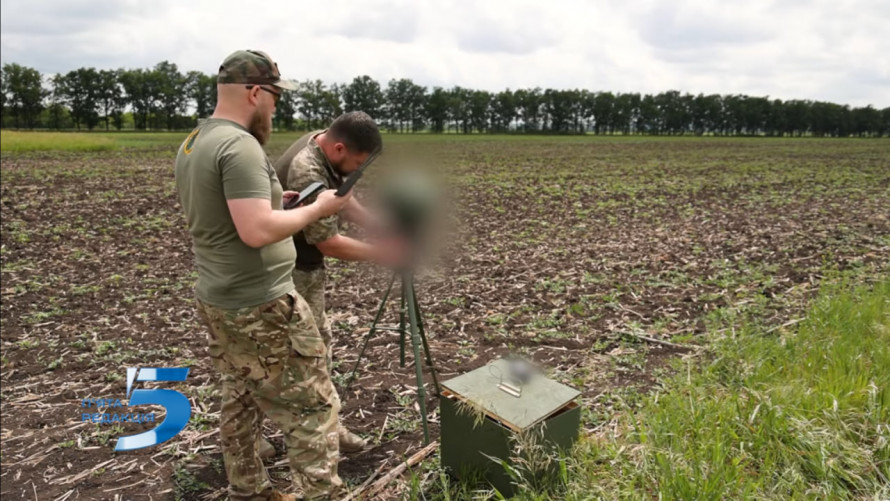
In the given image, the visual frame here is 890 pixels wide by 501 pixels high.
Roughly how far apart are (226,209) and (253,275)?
1.06 ft

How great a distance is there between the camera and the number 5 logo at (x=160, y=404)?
3861 mm

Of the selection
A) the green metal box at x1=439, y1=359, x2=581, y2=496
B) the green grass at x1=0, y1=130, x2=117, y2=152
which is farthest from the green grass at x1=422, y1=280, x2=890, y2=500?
the green grass at x1=0, y1=130, x2=117, y2=152

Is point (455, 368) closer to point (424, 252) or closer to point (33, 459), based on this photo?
point (424, 252)

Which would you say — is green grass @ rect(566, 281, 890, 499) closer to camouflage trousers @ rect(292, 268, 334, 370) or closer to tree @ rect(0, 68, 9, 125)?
camouflage trousers @ rect(292, 268, 334, 370)

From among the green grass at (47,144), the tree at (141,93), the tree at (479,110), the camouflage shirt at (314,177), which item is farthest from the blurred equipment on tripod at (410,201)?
the tree at (479,110)

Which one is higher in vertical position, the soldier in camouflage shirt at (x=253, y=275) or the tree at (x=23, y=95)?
the tree at (x=23, y=95)

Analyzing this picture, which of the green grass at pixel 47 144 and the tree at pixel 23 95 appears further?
the tree at pixel 23 95

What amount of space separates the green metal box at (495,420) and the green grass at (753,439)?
0.13 meters

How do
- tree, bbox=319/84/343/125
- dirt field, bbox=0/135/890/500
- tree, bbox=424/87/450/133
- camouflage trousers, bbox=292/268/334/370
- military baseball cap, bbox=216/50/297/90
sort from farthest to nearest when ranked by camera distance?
tree, bbox=424/87/450/133, tree, bbox=319/84/343/125, dirt field, bbox=0/135/890/500, camouflage trousers, bbox=292/268/334/370, military baseball cap, bbox=216/50/297/90

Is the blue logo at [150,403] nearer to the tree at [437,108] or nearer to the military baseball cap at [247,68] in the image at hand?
the military baseball cap at [247,68]

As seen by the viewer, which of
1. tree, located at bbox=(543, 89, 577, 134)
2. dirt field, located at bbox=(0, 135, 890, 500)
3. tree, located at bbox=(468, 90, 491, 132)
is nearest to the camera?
dirt field, located at bbox=(0, 135, 890, 500)

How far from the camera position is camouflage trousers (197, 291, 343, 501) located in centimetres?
252

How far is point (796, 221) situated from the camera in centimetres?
1118

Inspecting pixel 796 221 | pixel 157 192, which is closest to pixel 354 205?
pixel 796 221
